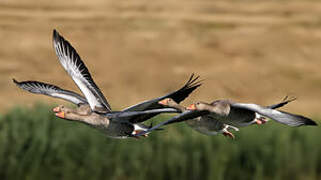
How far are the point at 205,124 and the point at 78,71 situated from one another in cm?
59

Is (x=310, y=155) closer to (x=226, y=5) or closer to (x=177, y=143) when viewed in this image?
(x=177, y=143)

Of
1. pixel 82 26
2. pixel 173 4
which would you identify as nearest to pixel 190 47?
pixel 82 26

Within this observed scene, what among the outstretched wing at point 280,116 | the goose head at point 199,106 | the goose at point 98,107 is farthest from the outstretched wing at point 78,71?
the outstretched wing at point 280,116

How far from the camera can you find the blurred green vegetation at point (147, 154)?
31.9ft

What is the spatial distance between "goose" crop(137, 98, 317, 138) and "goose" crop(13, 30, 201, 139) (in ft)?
0.19

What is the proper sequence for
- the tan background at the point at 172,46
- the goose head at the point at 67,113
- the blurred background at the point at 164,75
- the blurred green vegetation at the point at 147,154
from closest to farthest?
the goose head at the point at 67,113 < the blurred green vegetation at the point at 147,154 < the blurred background at the point at 164,75 < the tan background at the point at 172,46

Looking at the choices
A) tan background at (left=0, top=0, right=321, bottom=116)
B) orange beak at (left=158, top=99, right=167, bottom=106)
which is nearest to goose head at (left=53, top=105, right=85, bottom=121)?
orange beak at (left=158, top=99, right=167, bottom=106)

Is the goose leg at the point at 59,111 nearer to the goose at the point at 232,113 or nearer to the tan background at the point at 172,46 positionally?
the goose at the point at 232,113

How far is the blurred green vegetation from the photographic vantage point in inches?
382

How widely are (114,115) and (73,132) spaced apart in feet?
24.3

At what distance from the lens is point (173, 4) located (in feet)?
155

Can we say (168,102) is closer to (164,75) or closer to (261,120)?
(261,120)

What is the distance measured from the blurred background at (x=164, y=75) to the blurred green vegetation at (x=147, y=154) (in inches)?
0.6

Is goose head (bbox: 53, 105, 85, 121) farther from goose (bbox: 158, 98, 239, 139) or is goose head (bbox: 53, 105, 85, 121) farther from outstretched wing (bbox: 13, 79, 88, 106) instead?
goose (bbox: 158, 98, 239, 139)
